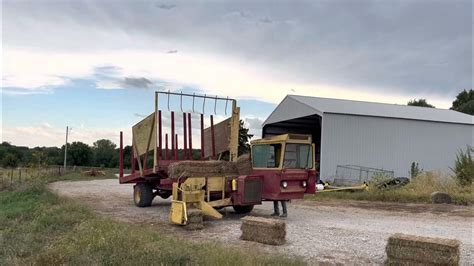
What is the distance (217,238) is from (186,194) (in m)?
2.40

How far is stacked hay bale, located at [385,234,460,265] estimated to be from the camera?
24.7 feet

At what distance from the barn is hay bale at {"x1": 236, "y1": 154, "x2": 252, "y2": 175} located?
15729mm

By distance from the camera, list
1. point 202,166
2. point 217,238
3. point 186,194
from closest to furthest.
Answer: point 217,238
point 186,194
point 202,166

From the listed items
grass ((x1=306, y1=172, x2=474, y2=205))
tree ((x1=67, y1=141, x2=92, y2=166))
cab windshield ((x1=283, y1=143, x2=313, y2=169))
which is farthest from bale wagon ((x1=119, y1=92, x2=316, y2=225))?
tree ((x1=67, y1=141, x2=92, y2=166))

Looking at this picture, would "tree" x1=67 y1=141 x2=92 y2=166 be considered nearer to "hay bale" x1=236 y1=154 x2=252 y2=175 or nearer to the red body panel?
"hay bale" x1=236 y1=154 x2=252 y2=175

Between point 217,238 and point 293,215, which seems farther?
point 293,215

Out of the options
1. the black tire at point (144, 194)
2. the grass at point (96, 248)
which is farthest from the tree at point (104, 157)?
the grass at point (96, 248)

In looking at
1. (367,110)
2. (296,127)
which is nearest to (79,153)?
(296,127)

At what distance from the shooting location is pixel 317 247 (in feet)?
31.2

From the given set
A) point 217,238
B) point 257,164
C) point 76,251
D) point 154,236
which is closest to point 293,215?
point 257,164

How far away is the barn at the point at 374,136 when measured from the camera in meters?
30.3

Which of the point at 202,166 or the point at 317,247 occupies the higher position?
the point at 202,166

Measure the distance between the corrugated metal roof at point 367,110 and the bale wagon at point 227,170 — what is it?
15.8 metres

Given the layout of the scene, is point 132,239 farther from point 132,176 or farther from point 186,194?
point 132,176
